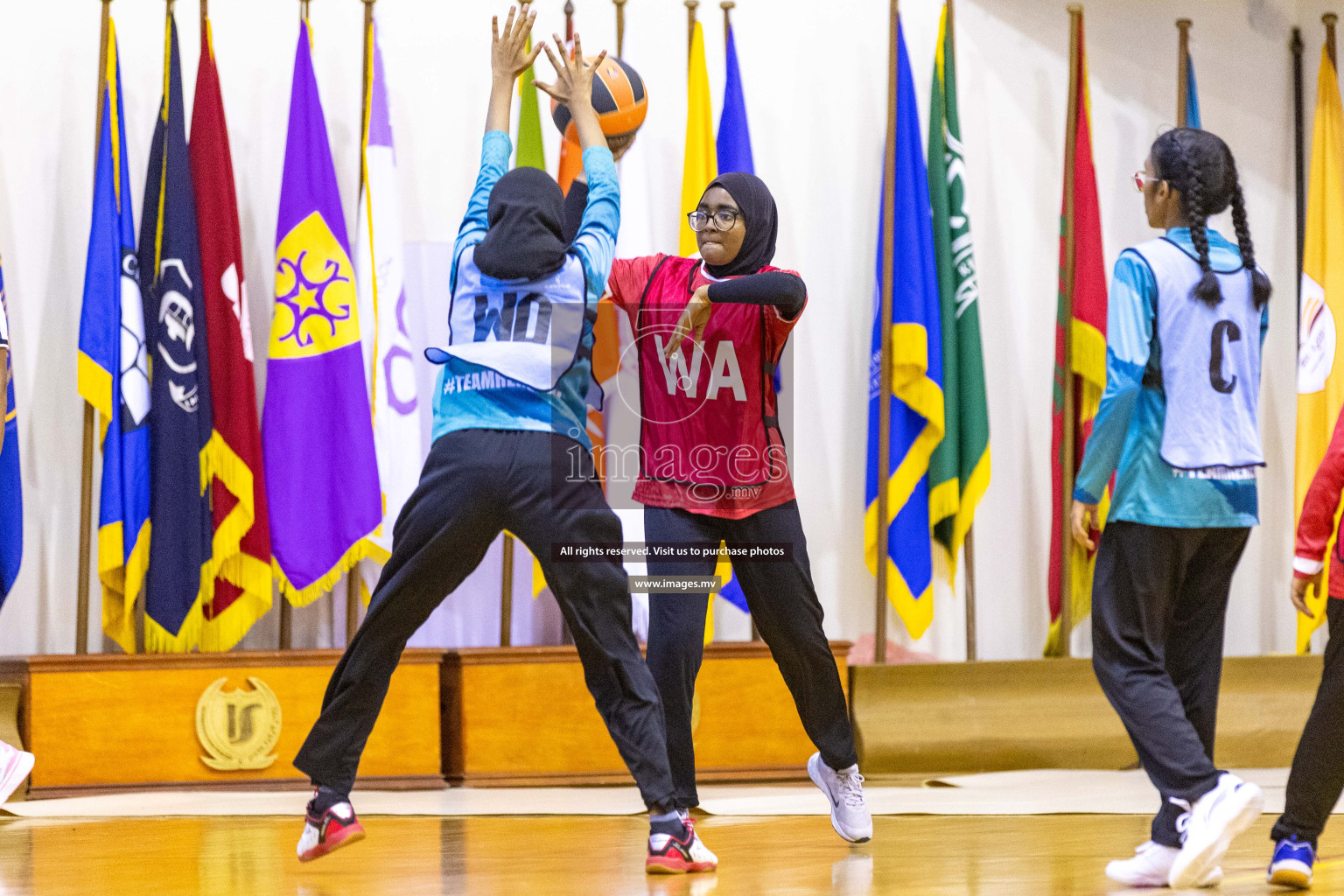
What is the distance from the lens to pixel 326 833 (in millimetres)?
2418

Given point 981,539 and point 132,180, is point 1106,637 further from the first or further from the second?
point 132,180

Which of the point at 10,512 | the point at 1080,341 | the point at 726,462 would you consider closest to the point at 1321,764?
the point at 726,462

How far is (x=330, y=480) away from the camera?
411 cm

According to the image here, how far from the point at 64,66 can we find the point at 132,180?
454 millimetres

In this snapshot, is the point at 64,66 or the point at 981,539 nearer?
the point at 64,66

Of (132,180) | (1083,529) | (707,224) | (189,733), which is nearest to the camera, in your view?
(1083,529)

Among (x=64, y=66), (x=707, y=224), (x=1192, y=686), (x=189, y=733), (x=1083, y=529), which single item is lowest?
(x=189, y=733)

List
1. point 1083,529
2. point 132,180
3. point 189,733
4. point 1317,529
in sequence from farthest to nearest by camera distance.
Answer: point 132,180 → point 189,733 → point 1083,529 → point 1317,529

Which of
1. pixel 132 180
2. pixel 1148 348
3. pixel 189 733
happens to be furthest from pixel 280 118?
pixel 1148 348

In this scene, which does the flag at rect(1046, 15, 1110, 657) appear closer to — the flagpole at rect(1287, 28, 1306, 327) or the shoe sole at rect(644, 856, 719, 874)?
the flagpole at rect(1287, 28, 1306, 327)

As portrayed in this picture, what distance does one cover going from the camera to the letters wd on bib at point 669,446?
→ 8.08 feet

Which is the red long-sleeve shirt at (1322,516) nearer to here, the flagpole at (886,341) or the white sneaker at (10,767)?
the flagpole at (886,341)

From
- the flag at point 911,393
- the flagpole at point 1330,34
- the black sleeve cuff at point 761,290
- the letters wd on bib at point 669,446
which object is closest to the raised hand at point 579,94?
the letters wd on bib at point 669,446

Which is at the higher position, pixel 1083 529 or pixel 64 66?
pixel 64 66
